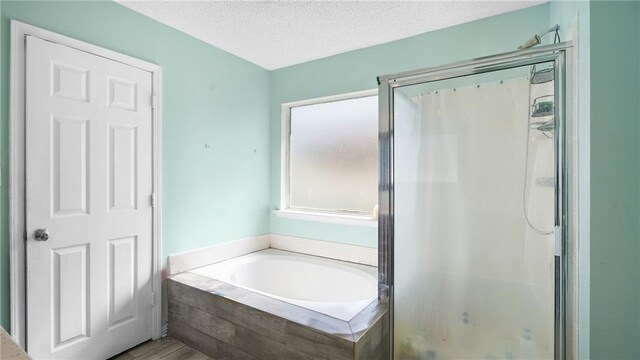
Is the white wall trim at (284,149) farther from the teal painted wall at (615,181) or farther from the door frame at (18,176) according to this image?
the teal painted wall at (615,181)

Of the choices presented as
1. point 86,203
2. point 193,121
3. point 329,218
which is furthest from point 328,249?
point 86,203

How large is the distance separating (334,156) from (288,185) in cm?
63

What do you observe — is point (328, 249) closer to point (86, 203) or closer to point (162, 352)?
point (162, 352)

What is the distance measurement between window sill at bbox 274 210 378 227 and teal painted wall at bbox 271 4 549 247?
58 millimetres

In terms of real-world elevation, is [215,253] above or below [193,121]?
below

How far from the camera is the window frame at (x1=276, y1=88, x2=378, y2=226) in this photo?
2.67m

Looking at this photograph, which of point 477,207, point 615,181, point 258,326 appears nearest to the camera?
point 615,181

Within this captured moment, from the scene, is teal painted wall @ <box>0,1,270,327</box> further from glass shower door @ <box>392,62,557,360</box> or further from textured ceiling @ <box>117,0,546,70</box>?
glass shower door @ <box>392,62,557,360</box>

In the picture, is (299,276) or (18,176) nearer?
(18,176)

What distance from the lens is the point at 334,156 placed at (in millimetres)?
2941

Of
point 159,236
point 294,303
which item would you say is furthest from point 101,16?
point 294,303

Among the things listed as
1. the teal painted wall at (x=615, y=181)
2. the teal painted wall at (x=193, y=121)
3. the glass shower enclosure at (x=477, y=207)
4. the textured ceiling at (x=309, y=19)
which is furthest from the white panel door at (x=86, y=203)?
the teal painted wall at (x=615, y=181)

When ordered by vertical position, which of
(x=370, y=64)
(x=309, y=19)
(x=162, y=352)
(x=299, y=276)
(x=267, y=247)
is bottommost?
(x=162, y=352)

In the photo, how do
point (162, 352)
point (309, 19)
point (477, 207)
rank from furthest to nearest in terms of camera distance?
point (309, 19)
point (162, 352)
point (477, 207)
